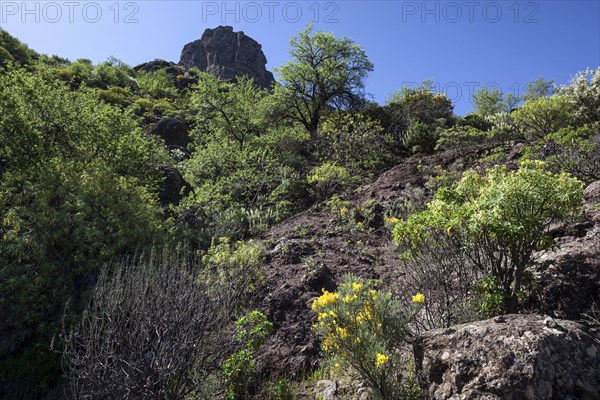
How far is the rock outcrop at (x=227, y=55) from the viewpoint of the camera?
7088 centimetres

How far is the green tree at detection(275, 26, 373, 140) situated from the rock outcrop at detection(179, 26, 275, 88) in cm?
4836

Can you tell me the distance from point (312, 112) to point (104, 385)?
1965 centimetres

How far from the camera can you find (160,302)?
15.4 feet

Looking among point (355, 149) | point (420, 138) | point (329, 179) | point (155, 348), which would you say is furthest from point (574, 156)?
point (420, 138)

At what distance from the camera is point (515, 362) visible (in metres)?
3.03

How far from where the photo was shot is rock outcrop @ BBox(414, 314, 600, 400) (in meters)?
2.92

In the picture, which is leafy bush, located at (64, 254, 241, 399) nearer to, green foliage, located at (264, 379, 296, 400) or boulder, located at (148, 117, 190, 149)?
green foliage, located at (264, 379, 296, 400)

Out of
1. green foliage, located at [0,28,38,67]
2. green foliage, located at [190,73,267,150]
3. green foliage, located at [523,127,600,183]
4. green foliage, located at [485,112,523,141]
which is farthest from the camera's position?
→ green foliage, located at [0,28,38,67]

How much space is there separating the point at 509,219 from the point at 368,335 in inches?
80.6

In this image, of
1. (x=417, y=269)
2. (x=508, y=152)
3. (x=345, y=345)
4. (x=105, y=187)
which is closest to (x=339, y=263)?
(x=417, y=269)

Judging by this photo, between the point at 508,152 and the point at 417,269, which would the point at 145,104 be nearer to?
the point at 508,152

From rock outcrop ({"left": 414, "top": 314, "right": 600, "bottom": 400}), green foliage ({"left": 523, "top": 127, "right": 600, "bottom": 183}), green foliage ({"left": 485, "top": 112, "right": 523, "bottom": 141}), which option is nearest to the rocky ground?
rock outcrop ({"left": 414, "top": 314, "right": 600, "bottom": 400})

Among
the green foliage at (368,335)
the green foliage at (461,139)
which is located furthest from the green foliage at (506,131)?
the green foliage at (368,335)

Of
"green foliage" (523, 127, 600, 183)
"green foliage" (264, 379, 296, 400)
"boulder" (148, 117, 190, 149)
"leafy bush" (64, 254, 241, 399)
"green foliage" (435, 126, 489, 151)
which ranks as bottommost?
"green foliage" (264, 379, 296, 400)
